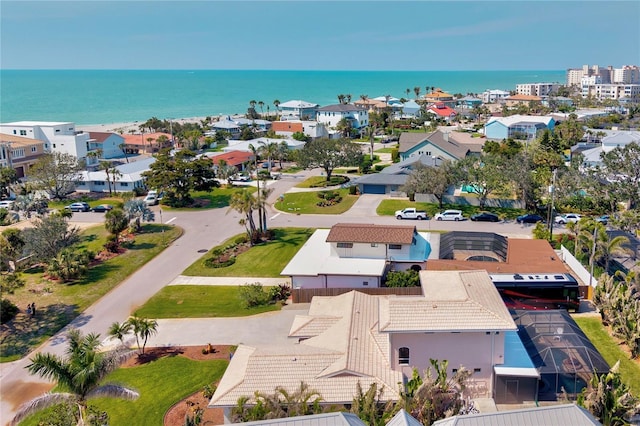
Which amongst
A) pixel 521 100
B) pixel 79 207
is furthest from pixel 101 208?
pixel 521 100

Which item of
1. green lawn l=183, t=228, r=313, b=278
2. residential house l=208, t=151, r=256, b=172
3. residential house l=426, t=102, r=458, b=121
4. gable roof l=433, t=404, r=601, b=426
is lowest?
green lawn l=183, t=228, r=313, b=278

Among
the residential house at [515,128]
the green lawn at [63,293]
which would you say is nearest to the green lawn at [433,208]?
the green lawn at [63,293]

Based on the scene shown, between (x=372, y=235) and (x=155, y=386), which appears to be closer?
(x=155, y=386)

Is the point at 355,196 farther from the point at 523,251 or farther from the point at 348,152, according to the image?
the point at 523,251

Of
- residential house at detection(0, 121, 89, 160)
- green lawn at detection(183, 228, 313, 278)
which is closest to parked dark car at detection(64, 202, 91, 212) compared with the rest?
green lawn at detection(183, 228, 313, 278)

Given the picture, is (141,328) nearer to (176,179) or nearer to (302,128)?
(176,179)

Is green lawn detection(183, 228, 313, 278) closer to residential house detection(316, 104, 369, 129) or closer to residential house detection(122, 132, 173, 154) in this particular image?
residential house detection(122, 132, 173, 154)

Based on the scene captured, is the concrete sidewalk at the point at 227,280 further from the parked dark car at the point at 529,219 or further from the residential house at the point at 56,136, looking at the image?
the residential house at the point at 56,136
